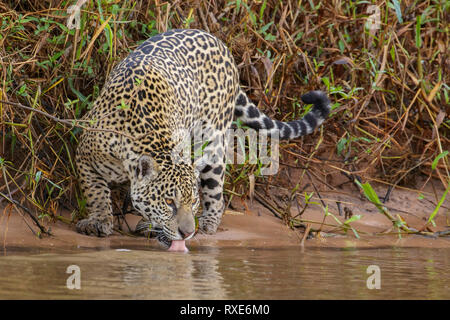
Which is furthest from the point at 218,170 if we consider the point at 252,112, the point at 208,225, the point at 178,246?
the point at 178,246

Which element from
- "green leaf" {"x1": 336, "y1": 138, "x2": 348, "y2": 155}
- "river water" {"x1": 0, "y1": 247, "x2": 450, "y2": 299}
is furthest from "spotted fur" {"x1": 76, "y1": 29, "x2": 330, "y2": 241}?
"green leaf" {"x1": 336, "y1": 138, "x2": 348, "y2": 155}

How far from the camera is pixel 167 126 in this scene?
5473 millimetres

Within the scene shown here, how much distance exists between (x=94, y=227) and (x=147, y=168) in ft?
1.92

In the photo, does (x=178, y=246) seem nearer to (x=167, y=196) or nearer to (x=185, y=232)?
(x=185, y=232)

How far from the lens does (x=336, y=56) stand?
22.2 feet

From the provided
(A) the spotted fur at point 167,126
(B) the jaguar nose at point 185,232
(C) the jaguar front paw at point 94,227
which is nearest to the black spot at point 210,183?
(A) the spotted fur at point 167,126

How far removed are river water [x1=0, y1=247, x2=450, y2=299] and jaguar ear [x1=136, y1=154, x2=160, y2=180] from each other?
1.58 ft

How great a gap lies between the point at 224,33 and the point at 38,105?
1827 millimetres

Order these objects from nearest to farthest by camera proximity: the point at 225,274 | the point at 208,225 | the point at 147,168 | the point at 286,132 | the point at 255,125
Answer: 1. the point at 225,274
2. the point at 147,168
3. the point at 208,225
4. the point at 286,132
5. the point at 255,125

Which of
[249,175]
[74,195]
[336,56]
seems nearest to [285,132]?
[249,175]

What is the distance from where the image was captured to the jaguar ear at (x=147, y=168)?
511 cm

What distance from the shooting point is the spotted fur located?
513 centimetres

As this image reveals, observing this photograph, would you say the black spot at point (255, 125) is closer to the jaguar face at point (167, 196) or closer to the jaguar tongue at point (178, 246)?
the jaguar face at point (167, 196)

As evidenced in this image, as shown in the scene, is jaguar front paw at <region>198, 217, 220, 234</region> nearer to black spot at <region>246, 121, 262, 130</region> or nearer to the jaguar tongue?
the jaguar tongue
